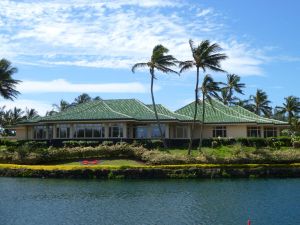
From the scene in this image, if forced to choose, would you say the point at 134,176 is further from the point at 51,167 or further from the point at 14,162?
the point at 14,162

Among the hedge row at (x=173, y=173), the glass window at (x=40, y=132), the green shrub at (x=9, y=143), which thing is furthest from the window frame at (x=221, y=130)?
the green shrub at (x=9, y=143)

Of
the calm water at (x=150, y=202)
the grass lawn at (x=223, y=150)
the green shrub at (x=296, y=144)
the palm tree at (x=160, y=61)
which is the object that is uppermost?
the palm tree at (x=160, y=61)

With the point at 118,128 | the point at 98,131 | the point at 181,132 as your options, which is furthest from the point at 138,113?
the point at 181,132

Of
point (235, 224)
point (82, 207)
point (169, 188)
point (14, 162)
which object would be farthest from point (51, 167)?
point (235, 224)

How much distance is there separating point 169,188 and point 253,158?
1333cm

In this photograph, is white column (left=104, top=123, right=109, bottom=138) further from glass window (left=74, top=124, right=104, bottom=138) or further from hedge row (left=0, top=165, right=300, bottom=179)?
hedge row (left=0, top=165, right=300, bottom=179)

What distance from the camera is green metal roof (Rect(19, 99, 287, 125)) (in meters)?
57.6

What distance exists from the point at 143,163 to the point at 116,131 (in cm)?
1270

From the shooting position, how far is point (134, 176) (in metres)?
40.5

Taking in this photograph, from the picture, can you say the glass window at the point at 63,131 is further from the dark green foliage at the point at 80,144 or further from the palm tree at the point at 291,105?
the palm tree at the point at 291,105

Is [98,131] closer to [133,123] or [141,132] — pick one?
[133,123]

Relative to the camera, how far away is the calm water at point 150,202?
22.8 meters

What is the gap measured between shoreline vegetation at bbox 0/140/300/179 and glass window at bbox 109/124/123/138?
6.42 m

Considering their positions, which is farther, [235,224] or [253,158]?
[253,158]
